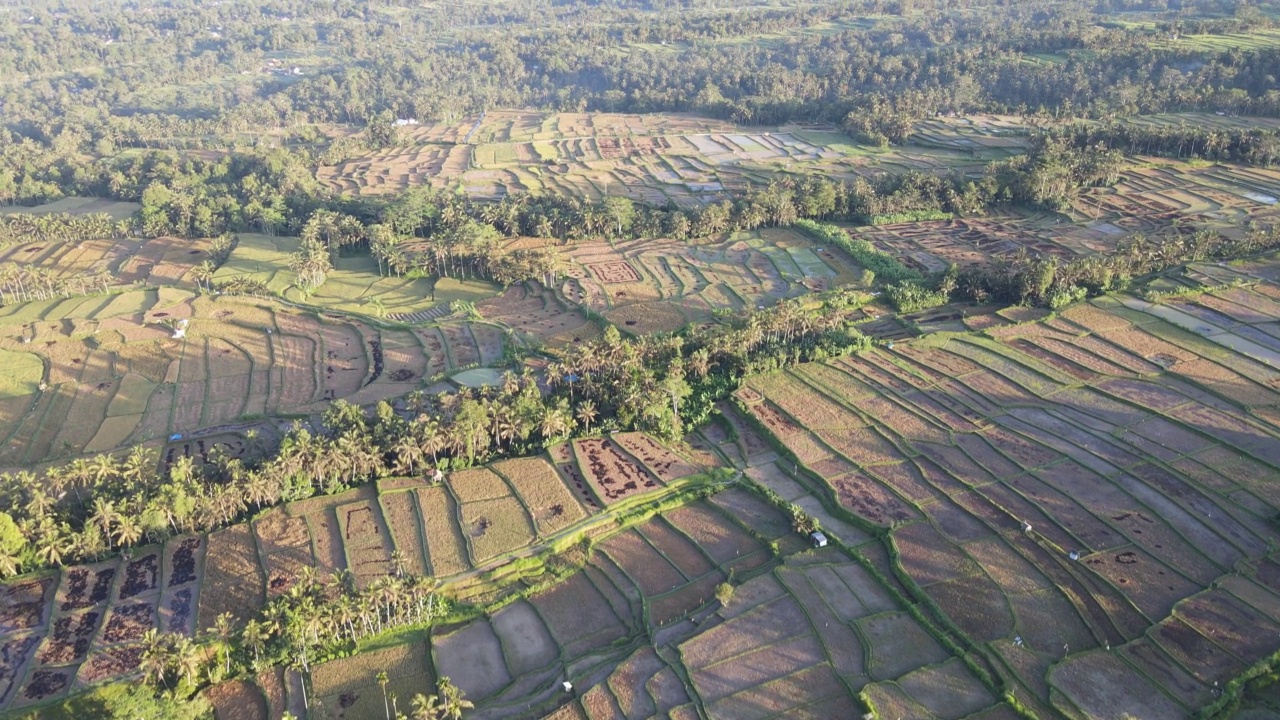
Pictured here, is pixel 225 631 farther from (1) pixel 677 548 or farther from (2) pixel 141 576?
(1) pixel 677 548

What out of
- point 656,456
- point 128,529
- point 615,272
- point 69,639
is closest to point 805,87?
point 615,272

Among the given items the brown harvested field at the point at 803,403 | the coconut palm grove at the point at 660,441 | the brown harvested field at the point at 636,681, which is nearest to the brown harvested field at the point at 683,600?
the coconut palm grove at the point at 660,441

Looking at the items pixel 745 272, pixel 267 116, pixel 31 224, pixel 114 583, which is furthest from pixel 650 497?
pixel 267 116

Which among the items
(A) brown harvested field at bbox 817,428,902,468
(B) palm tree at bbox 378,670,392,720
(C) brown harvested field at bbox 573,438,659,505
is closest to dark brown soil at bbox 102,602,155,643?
(B) palm tree at bbox 378,670,392,720

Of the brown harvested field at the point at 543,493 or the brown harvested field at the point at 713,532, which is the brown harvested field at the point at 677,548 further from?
the brown harvested field at the point at 543,493

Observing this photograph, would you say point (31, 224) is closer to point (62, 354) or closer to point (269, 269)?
point (269, 269)

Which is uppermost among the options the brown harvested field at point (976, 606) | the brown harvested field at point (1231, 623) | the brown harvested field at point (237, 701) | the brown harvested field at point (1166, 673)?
the brown harvested field at point (1231, 623)

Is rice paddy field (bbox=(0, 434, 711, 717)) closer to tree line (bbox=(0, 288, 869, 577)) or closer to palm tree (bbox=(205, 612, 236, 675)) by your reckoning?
palm tree (bbox=(205, 612, 236, 675))
